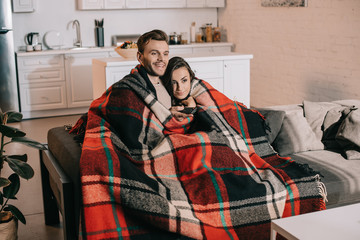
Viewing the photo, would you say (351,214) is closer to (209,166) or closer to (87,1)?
(209,166)

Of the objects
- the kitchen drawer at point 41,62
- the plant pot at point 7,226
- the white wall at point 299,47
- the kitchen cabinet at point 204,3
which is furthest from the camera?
the kitchen cabinet at point 204,3

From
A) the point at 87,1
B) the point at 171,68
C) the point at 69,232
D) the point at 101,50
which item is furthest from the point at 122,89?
the point at 87,1

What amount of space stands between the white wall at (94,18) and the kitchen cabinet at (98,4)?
249 mm

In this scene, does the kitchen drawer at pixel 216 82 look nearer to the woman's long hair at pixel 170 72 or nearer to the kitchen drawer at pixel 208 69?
the kitchen drawer at pixel 208 69

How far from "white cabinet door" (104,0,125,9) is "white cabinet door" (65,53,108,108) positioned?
0.75m

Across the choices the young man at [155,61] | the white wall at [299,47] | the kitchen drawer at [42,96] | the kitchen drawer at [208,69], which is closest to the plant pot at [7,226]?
the young man at [155,61]

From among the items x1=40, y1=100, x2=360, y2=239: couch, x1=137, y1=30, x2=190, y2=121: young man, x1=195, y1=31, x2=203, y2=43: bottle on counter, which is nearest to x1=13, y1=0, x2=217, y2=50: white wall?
x1=195, y1=31, x2=203, y2=43: bottle on counter

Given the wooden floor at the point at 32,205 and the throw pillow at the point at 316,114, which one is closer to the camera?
the wooden floor at the point at 32,205

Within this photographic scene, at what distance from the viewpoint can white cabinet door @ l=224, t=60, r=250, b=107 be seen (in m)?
5.28

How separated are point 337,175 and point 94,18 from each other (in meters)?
5.15

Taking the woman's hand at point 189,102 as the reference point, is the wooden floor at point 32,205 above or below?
below

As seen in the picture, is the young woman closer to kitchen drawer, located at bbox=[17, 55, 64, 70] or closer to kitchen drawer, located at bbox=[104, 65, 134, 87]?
kitchen drawer, located at bbox=[104, 65, 134, 87]

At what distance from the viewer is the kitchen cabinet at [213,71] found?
4.68 m

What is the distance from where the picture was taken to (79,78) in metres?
6.52
